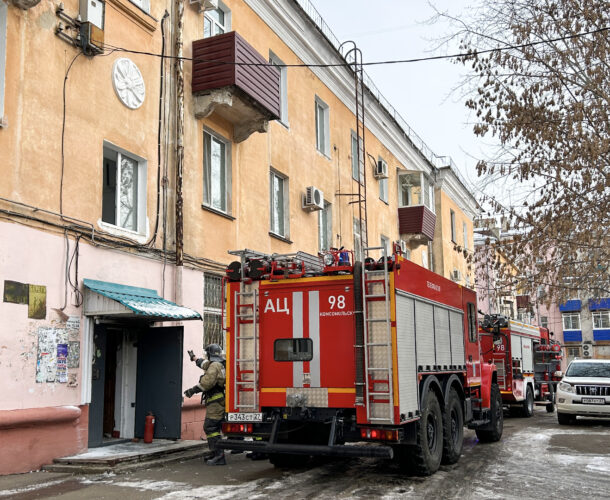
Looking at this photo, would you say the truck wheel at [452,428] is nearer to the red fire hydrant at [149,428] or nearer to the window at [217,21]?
the red fire hydrant at [149,428]

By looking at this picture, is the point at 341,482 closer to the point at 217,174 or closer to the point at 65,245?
the point at 65,245

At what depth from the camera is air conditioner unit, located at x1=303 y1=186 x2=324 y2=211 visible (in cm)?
1827

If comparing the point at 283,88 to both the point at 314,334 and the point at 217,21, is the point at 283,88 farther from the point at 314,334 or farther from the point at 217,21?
the point at 314,334

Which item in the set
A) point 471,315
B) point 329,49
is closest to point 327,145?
point 329,49

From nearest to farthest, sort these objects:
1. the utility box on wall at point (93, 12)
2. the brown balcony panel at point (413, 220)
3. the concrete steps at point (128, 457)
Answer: the concrete steps at point (128, 457), the utility box on wall at point (93, 12), the brown balcony panel at point (413, 220)

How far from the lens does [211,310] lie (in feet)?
46.8

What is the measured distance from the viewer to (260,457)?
397 inches

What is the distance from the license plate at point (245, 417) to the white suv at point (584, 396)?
407 inches

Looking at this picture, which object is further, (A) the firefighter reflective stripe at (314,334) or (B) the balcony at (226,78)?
(B) the balcony at (226,78)

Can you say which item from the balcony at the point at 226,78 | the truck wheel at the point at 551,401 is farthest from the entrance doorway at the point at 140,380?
the truck wheel at the point at 551,401

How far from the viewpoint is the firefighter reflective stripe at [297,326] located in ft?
28.4

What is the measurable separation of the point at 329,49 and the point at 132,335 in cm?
1215

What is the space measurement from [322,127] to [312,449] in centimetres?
1444

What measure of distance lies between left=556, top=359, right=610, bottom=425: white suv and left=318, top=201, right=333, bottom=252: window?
7859 millimetres
